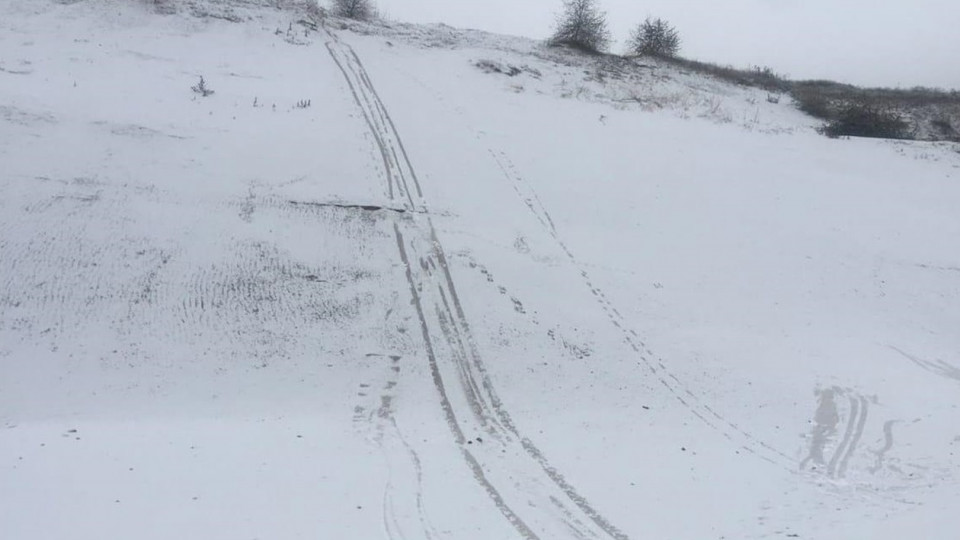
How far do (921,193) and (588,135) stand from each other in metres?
8.58

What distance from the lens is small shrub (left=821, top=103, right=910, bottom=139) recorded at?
23.4m

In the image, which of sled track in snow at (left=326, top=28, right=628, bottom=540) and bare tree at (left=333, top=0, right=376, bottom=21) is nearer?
sled track in snow at (left=326, top=28, right=628, bottom=540)

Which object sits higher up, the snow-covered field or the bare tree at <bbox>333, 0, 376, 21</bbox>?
the bare tree at <bbox>333, 0, 376, 21</bbox>

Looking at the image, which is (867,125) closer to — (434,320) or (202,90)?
(434,320)

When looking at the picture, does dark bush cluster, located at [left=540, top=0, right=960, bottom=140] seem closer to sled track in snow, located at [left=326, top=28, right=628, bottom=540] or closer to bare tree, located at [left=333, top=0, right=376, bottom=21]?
bare tree, located at [left=333, top=0, right=376, bottom=21]

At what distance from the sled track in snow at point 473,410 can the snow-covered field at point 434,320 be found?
45mm

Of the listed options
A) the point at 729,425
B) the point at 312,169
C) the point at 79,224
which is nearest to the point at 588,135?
the point at 312,169

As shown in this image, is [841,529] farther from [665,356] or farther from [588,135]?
[588,135]

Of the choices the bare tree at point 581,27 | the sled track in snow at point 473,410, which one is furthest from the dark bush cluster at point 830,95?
the sled track in snow at point 473,410

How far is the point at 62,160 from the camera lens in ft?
38.0

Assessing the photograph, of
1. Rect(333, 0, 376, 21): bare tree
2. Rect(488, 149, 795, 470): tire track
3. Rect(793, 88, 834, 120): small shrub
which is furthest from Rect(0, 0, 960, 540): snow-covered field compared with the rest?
Rect(333, 0, 376, 21): bare tree

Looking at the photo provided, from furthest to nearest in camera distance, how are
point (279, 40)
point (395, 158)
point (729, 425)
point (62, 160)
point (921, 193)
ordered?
1. point (279, 40)
2. point (921, 193)
3. point (395, 158)
4. point (62, 160)
5. point (729, 425)

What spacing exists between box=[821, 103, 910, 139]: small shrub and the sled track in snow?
17.1 m

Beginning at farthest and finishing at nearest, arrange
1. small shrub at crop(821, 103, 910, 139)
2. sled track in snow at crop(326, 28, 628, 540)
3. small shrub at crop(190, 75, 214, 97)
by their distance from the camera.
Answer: small shrub at crop(821, 103, 910, 139) → small shrub at crop(190, 75, 214, 97) → sled track in snow at crop(326, 28, 628, 540)
